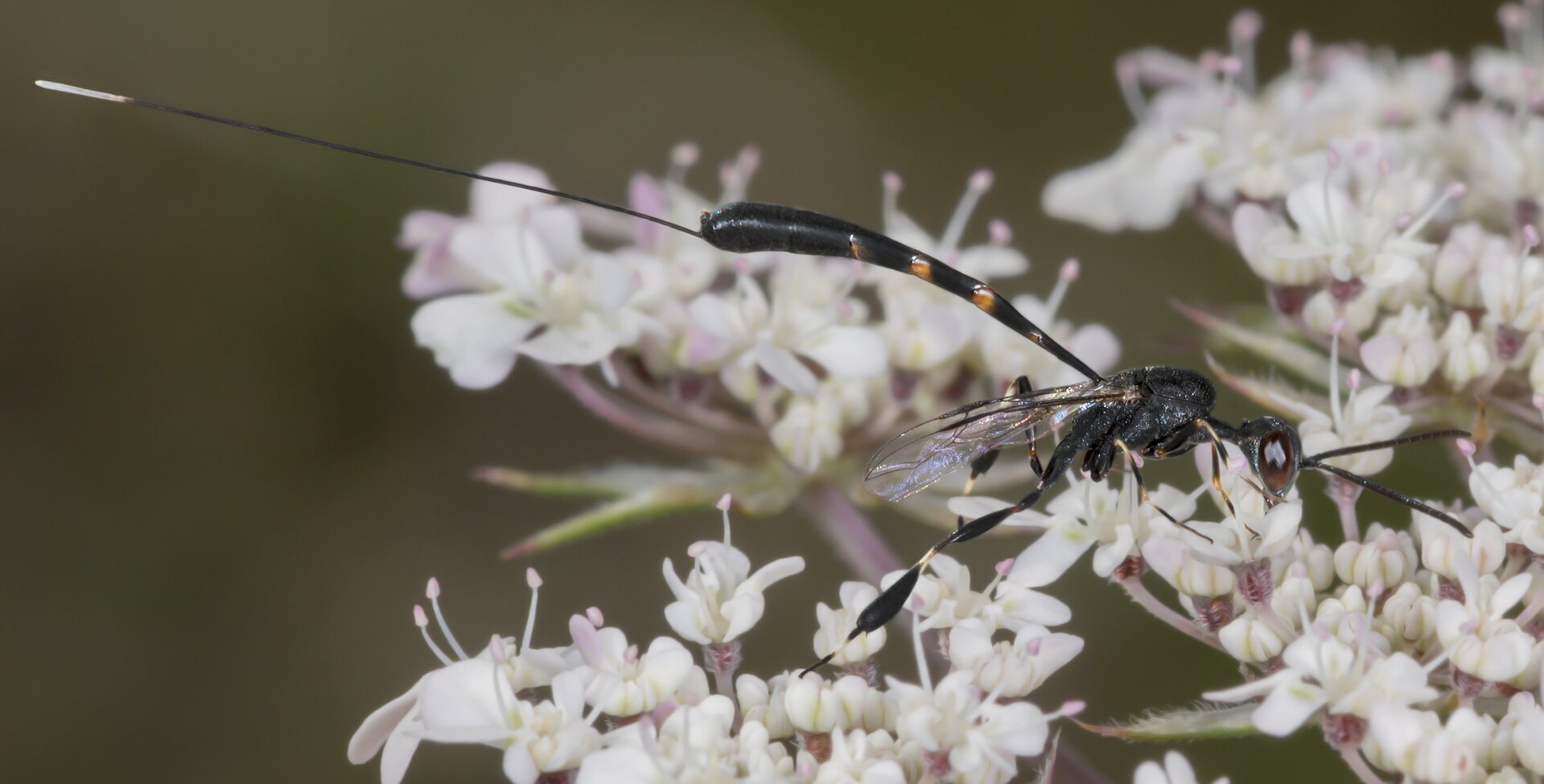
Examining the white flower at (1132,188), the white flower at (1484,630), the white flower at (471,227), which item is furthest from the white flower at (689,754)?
the white flower at (1132,188)

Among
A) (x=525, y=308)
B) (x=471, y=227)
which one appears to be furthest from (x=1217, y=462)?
(x=471, y=227)

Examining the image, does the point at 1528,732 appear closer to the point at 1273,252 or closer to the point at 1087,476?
the point at 1087,476

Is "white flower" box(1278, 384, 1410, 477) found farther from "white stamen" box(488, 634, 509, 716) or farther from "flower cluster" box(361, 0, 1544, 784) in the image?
"white stamen" box(488, 634, 509, 716)

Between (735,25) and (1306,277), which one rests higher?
(735,25)

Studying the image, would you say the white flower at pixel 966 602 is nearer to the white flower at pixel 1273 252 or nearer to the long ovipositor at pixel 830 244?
the long ovipositor at pixel 830 244

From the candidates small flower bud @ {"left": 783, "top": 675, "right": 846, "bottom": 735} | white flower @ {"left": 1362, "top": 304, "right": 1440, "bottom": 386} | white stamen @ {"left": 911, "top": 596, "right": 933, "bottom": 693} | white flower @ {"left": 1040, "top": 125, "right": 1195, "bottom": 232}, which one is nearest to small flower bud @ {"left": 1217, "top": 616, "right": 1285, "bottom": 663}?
white stamen @ {"left": 911, "top": 596, "right": 933, "bottom": 693}

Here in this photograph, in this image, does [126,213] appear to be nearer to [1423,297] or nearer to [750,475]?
[750,475]

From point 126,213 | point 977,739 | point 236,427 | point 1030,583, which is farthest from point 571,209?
point 126,213
